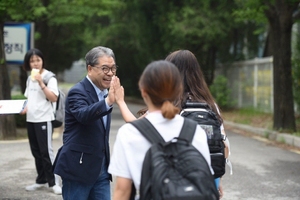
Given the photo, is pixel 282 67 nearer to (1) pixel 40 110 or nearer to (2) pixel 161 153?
(1) pixel 40 110

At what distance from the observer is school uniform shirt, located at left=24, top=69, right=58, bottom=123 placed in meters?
7.21

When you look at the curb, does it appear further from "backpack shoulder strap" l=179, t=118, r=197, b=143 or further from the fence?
"backpack shoulder strap" l=179, t=118, r=197, b=143

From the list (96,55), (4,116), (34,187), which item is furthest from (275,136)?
(96,55)

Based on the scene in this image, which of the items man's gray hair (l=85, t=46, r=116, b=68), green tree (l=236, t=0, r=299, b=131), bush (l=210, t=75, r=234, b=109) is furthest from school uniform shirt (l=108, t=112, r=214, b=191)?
bush (l=210, t=75, r=234, b=109)

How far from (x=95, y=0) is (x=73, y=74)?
7284 centimetres

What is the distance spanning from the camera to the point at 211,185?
2770 millimetres

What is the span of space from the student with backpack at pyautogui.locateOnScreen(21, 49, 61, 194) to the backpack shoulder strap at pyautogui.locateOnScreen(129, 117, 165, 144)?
4.37 meters

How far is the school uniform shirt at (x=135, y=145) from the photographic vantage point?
9.38 ft

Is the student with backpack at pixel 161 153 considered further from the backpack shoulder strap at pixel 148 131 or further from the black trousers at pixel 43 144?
the black trousers at pixel 43 144

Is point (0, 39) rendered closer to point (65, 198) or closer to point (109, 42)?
point (65, 198)

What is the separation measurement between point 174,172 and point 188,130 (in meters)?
0.30

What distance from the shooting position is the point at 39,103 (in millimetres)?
7277

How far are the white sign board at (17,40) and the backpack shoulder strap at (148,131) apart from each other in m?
12.7

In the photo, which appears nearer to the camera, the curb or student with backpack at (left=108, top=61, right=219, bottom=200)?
student with backpack at (left=108, top=61, right=219, bottom=200)
